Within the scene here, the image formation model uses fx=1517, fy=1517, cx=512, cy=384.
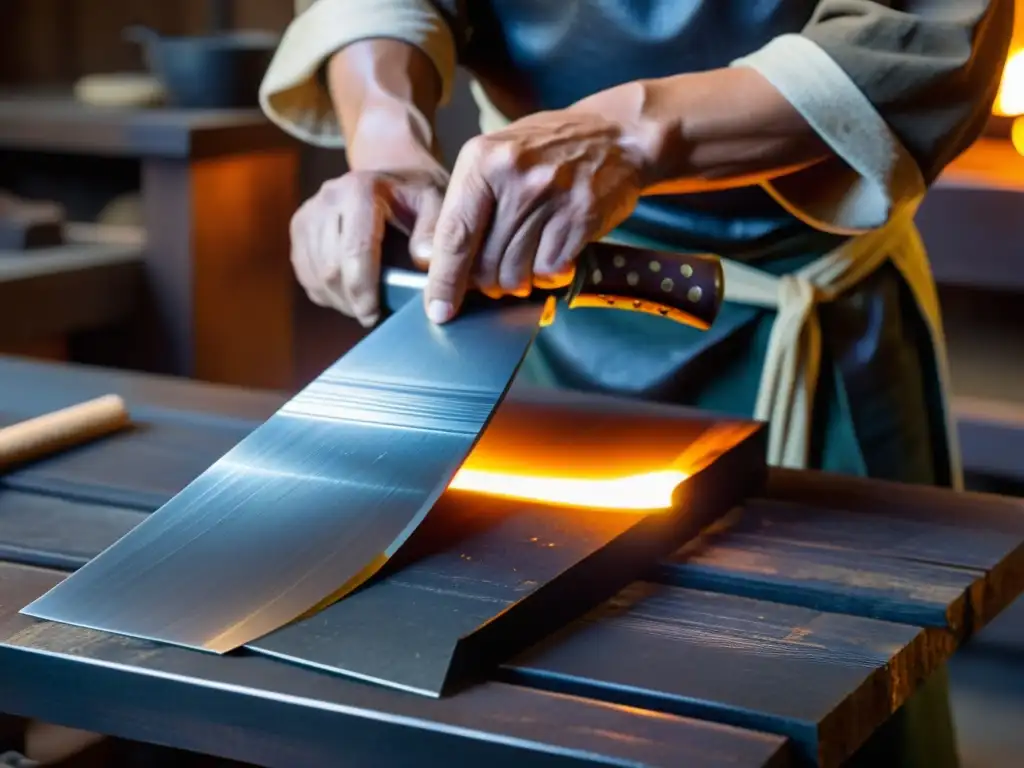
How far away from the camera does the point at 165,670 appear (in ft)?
2.05

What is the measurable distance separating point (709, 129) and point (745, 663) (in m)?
0.42

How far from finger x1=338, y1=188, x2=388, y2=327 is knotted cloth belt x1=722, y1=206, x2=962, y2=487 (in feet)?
1.20

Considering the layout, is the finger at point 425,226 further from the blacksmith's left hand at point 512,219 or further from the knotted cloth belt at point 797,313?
the knotted cloth belt at point 797,313

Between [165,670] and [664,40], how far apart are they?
660 millimetres

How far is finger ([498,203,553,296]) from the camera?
85 cm

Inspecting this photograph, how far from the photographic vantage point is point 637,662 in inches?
25.6

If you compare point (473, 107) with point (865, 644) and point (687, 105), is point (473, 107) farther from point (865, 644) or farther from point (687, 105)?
point (865, 644)

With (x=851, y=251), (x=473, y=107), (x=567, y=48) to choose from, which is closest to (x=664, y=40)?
(x=567, y=48)

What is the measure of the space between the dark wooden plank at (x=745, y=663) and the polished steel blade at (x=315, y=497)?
112 mm

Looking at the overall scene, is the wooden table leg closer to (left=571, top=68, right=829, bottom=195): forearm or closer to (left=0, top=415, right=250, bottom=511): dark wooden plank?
(left=0, top=415, right=250, bottom=511): dark wooden plank

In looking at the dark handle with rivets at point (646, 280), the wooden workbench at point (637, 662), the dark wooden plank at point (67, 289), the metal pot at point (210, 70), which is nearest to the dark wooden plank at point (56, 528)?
the wooden workbench at point (637, 662)

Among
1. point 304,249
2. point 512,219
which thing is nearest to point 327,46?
point 304,249

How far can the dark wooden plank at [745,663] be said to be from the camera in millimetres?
609

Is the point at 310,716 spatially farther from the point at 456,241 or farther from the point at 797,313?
the point at 797,313
